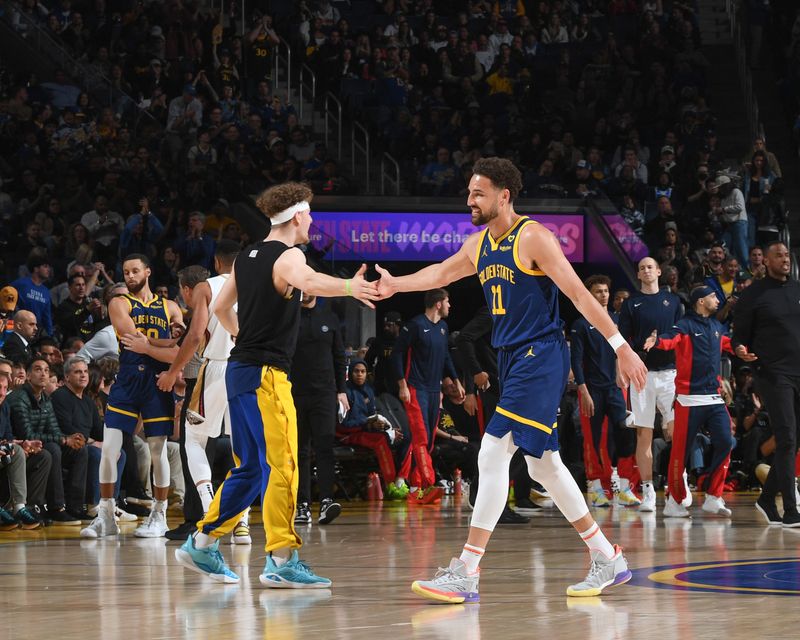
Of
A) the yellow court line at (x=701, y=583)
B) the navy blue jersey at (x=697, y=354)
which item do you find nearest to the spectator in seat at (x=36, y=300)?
the navy blue jersey at (x=697, y=354)

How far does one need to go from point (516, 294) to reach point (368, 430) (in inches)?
300

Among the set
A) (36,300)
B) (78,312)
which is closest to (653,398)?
(78,312)

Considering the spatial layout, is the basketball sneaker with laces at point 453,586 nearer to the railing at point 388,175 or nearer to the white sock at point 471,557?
the white sock at point 471,557

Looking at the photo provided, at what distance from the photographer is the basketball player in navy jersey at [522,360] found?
6039 millimetres

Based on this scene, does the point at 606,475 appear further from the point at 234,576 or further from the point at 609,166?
Answer: the point at 609,166

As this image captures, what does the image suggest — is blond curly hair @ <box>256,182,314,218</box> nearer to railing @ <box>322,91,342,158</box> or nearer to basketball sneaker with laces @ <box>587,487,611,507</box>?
basketball sneaker with laces @ <box>587,487,611,507</box>

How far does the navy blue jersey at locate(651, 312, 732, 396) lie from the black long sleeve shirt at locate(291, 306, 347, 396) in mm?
2829

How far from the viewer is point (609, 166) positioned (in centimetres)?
2067

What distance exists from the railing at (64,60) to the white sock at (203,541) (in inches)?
582

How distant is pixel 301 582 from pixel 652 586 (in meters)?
1.71

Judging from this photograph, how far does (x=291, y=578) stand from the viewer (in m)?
6.44

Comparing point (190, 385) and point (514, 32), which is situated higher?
point (514, 32)

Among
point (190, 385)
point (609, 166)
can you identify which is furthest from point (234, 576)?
point (609, 166)

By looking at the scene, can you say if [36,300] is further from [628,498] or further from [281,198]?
[281,198]
